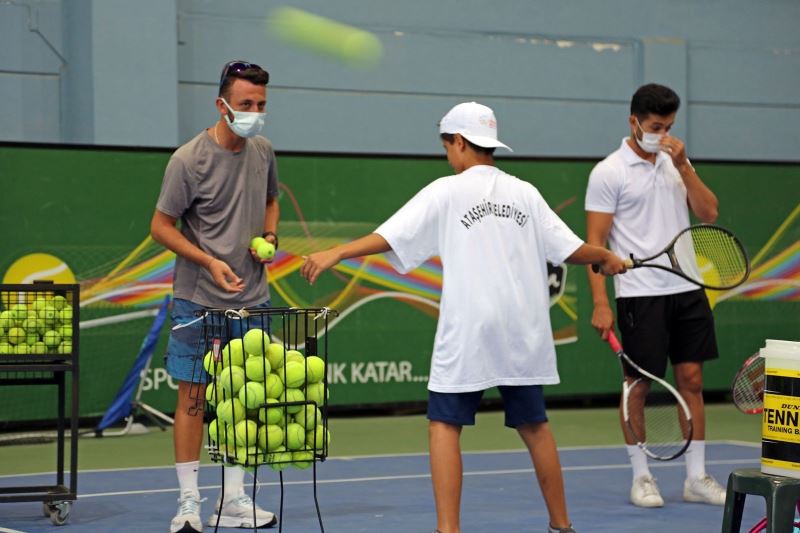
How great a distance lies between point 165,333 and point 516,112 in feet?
16.2

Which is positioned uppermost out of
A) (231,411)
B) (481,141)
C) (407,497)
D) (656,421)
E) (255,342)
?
(481,141)

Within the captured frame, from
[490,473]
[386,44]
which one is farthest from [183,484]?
[386,44]

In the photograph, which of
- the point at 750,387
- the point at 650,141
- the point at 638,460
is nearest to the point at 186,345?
the point at 638,460

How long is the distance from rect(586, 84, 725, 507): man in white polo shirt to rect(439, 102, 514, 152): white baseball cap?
4.81 feet

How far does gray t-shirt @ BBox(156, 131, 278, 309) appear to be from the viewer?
5.63 m

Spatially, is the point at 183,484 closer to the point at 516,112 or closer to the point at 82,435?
the point at 82,435

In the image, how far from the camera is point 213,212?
5.69 m

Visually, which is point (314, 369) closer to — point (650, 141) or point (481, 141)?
point (481, 141)

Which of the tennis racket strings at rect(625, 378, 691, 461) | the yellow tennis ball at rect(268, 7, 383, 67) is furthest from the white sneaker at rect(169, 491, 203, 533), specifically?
the yellow tennis ball at rect(268, 7, 383, 67)

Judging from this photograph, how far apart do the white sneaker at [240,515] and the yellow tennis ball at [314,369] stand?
4.82 feet

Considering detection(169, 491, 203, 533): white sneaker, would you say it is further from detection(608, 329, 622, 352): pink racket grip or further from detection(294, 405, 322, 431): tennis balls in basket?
detection(608, 329, 622, 352): pink racket grip

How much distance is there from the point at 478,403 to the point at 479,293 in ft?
1.37

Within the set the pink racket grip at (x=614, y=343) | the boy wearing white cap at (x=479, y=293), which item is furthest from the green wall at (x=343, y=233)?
the boy wearing white cap at (x=479, y=293)

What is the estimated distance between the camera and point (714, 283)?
19.9ft
